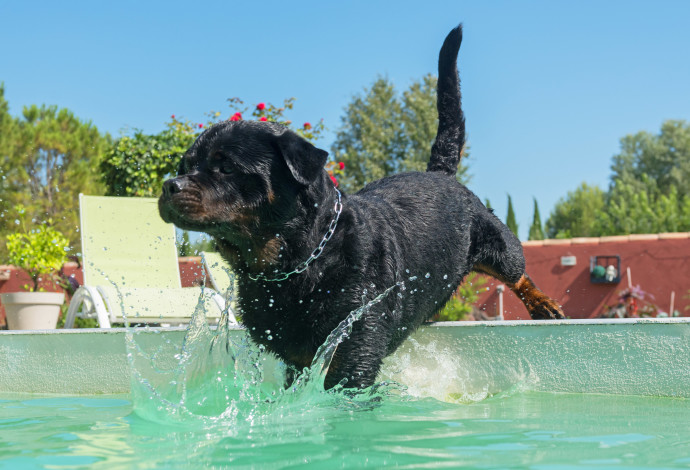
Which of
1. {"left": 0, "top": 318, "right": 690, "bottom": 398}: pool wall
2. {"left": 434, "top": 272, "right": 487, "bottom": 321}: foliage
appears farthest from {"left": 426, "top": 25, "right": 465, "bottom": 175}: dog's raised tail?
{"left": 434, "top": 272, "right": 487, "bottom": 321}: foliage

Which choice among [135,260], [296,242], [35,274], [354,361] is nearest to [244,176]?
[296,242]

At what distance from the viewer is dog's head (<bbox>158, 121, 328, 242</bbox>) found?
8.90 ft

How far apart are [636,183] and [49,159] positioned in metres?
38.7

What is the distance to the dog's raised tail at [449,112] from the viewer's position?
4.61m

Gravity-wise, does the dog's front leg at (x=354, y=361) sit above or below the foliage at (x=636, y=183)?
below

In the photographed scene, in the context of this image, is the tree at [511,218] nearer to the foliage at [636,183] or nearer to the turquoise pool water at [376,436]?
the foliage at [636,183]

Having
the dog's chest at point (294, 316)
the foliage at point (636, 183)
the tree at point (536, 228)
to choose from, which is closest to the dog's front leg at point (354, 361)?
the dog's chest at point (294, 316)

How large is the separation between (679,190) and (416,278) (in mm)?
47413

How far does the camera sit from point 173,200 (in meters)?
2.62

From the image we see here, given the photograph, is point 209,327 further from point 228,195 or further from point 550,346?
point 550,346

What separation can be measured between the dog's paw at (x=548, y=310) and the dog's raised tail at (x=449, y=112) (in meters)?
1.06

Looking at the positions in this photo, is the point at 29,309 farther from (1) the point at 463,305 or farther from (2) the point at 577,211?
(2) the point at 577,211

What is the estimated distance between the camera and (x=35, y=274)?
8.54m

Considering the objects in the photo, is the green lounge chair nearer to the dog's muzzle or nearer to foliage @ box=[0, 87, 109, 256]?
the dog's muzzle
